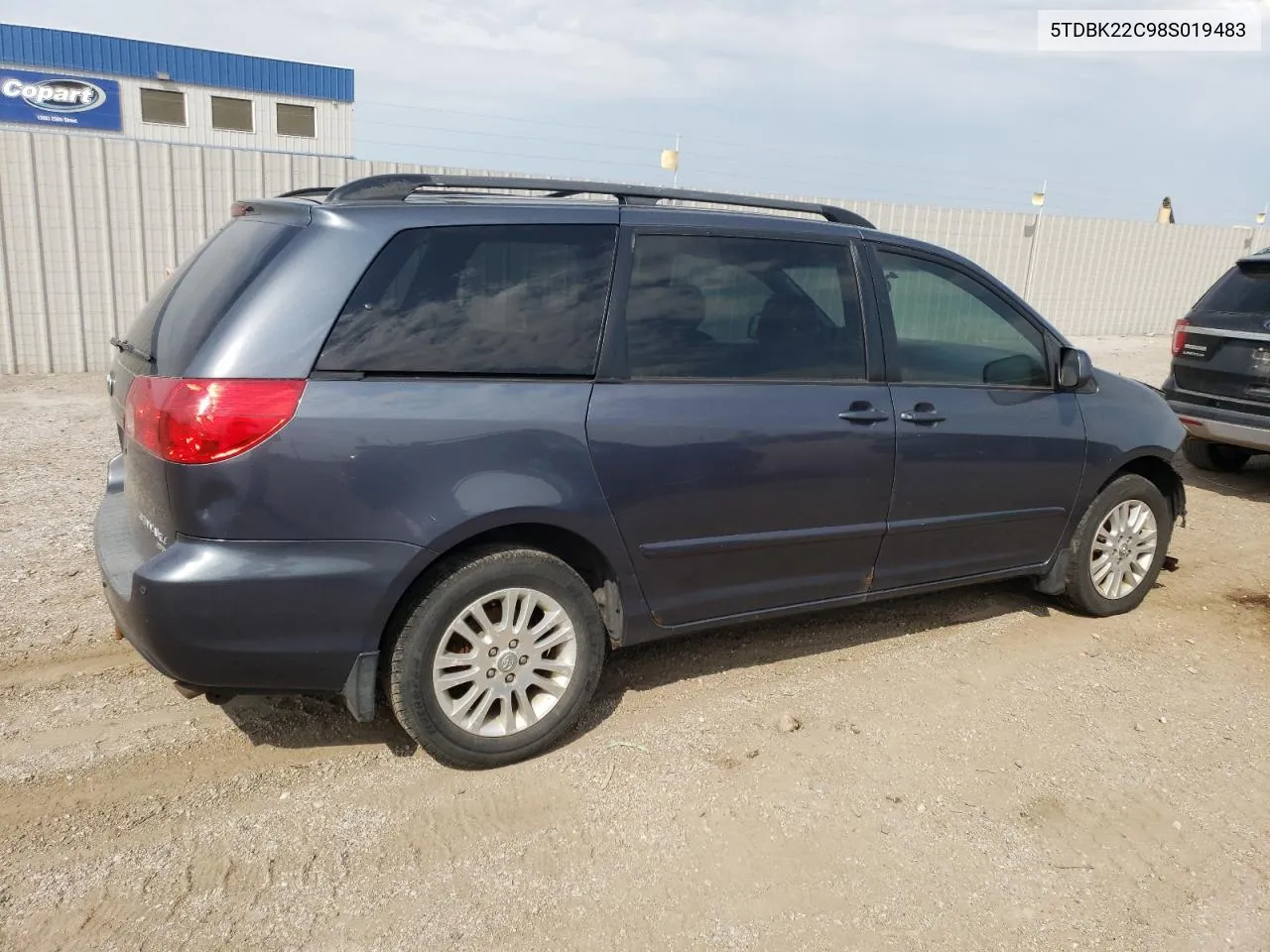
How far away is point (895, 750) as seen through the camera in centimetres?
342

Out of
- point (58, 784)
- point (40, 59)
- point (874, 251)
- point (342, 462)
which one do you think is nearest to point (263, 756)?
point (58, 784)

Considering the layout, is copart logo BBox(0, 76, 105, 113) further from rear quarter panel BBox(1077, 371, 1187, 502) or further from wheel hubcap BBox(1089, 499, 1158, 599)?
wheel hubcap BBox(1089, 499, 1158, 599)

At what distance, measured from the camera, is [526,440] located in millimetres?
3031

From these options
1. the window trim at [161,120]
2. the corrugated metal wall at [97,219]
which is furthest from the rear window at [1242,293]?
the window trim at [161,120]

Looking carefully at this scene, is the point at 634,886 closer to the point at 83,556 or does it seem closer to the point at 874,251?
the point at 874,251

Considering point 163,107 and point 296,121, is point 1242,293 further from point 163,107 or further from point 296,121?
point 163,107

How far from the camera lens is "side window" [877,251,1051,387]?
3947 mm

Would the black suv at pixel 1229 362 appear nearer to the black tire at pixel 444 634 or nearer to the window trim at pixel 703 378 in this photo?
the window trim at pixel 703 378

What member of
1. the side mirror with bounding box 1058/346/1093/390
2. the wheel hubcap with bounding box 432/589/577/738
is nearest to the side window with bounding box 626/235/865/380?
the wheel hubcap with bounding box 432/589/577/738

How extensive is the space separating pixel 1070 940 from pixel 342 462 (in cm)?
234

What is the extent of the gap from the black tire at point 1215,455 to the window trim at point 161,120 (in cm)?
2911

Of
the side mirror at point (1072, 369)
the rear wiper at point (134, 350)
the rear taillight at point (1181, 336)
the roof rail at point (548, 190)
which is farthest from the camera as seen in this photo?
the rear taillight at point (1181, 336)

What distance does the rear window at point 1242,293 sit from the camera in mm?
6770

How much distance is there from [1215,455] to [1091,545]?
14.3 feet
